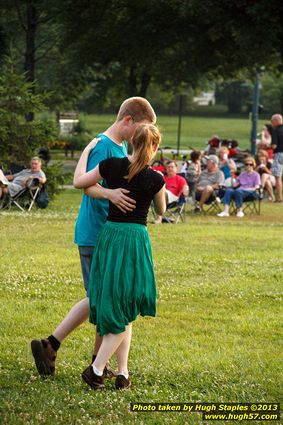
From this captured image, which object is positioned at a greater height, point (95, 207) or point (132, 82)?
point (95, 207)

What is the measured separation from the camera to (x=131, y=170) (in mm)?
7059

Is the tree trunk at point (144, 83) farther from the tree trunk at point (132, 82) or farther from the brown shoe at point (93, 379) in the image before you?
the brown shoe at point (93, 379)

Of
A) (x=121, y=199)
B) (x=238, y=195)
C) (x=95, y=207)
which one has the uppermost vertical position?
(x=121, y=199)

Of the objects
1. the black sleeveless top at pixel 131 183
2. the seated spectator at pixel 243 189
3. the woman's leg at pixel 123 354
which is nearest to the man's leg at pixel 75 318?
the woman's leg at pixel 123 354

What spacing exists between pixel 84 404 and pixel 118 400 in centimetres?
26

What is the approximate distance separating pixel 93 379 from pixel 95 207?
3.89 ft

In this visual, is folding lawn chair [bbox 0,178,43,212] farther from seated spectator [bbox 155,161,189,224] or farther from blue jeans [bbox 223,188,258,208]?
blue jeans [bbox 223,188,258,208]

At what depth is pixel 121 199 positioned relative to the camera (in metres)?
7.07

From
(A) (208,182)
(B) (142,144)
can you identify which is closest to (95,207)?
(B) (142,144)

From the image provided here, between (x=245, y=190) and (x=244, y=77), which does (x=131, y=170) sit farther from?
(x=244, y=77)

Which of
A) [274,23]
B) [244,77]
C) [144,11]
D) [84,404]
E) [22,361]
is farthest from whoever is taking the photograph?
[244,77]

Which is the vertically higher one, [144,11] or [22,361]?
[144,11]

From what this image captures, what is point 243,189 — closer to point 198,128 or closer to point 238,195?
point 238,195

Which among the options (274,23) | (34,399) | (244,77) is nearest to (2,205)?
(274,23)
